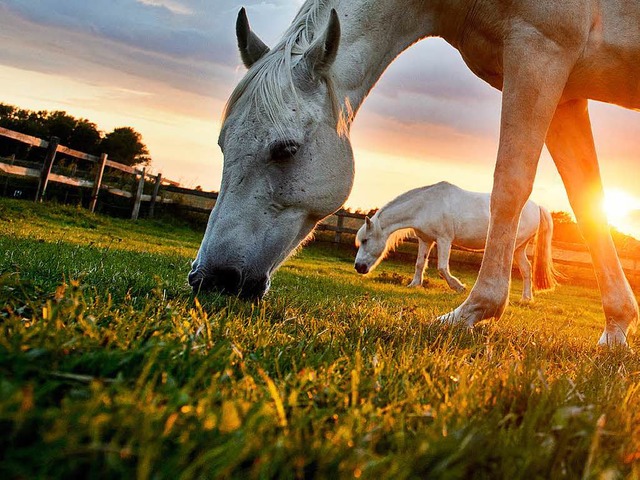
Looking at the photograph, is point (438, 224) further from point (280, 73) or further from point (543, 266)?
point (280, 73)

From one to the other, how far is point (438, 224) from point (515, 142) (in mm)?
9376

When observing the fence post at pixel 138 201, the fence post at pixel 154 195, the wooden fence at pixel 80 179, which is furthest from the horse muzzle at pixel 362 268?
the fence post at pixel 154 195

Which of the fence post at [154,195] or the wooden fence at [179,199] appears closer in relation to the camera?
the wooden fence at [179,199]

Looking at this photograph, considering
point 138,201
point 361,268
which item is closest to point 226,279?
point 361,268

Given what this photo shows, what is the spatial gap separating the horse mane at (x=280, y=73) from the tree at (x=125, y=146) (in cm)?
3701

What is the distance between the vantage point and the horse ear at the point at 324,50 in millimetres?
2910

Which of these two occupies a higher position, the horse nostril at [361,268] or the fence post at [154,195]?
the fence post at [154,195]

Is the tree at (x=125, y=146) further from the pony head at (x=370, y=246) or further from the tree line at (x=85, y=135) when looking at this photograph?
the pony head at (x=370, y=246)

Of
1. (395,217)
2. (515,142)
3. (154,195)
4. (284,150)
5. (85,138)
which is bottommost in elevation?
(154,195)

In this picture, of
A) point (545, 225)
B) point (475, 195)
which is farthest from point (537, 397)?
point (475, 195)

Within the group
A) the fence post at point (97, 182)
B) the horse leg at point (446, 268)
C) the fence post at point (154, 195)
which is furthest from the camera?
the fence post at point (154, 195)

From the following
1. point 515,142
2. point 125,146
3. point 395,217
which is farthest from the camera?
point 125,146

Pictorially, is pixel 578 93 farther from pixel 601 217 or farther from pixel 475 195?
pixel 475 195

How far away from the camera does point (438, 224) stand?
12.3 metres
